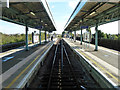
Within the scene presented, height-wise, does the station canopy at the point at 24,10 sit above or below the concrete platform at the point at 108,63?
above

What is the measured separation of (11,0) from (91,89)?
871cm

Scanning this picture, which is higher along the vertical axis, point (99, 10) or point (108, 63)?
point (99, 10)

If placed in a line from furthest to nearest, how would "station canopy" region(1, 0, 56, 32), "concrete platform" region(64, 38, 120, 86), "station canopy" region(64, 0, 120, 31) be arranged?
"station canopy" region(64, 0, 120, 31)
"station canopy" region(1, 0, 56, 32)
"concrete platform" region(64, 38, 120, 86)

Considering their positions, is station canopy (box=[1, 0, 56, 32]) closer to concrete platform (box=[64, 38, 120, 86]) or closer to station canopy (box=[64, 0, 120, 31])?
station canopy (box=[64, 0, 120, 31])

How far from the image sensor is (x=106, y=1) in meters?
8.27

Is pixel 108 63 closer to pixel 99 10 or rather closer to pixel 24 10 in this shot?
pixel 99 10

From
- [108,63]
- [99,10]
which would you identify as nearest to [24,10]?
[99,10]

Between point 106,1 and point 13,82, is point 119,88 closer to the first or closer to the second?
point 13,82

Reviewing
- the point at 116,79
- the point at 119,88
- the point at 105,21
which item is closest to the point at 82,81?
the point at 116,79

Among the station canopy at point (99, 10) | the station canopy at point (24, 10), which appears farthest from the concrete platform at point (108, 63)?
the station canopy at point (24, 10)

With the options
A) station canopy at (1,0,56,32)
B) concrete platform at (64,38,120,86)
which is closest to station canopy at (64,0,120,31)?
station canopy at (1,0,56,32)

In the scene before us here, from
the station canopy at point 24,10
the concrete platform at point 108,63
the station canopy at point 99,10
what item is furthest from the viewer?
the station canopy at point 99,10

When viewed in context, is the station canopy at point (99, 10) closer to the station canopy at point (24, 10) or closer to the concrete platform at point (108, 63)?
the station canopy at point (24, 10)

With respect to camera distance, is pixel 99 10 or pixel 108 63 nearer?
pixel 108 63
